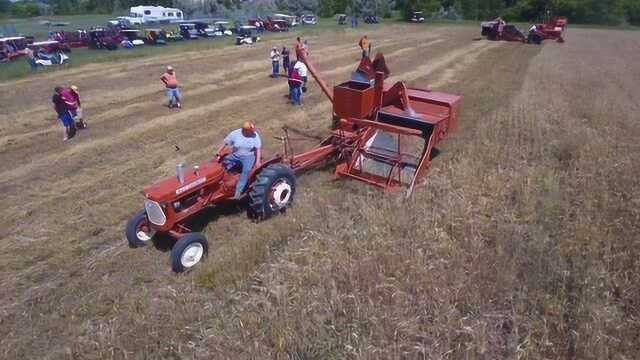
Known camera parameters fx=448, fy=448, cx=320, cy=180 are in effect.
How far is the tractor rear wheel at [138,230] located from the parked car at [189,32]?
3291 cm

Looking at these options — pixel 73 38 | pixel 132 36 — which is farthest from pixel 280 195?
pixel 132 36

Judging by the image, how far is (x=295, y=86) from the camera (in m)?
14.0

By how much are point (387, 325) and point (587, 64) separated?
22666mm

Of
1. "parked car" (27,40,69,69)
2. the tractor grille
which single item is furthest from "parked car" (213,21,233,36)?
the tractor grille

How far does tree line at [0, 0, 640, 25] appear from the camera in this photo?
193ft

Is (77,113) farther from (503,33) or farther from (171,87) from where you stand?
(503,33)

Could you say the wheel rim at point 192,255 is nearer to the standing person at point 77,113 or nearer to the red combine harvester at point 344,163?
the red combine harvester at point 344,163

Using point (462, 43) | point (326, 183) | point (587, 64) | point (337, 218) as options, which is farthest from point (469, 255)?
point (462, 43)

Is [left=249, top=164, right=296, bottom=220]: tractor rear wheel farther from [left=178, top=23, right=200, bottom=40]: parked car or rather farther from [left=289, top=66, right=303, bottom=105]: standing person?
[left=178, top=23, right=200, bottom=40]: parked car

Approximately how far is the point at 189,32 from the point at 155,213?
34.5 m

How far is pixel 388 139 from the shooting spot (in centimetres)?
875

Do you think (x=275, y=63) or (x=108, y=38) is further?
(x=108, y=38)

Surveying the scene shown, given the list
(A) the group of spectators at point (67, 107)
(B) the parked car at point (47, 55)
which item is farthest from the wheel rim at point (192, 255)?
(B) the parked car at point (47, 55)

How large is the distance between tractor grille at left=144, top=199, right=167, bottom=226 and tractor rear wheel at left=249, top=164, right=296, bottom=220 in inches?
52.6
